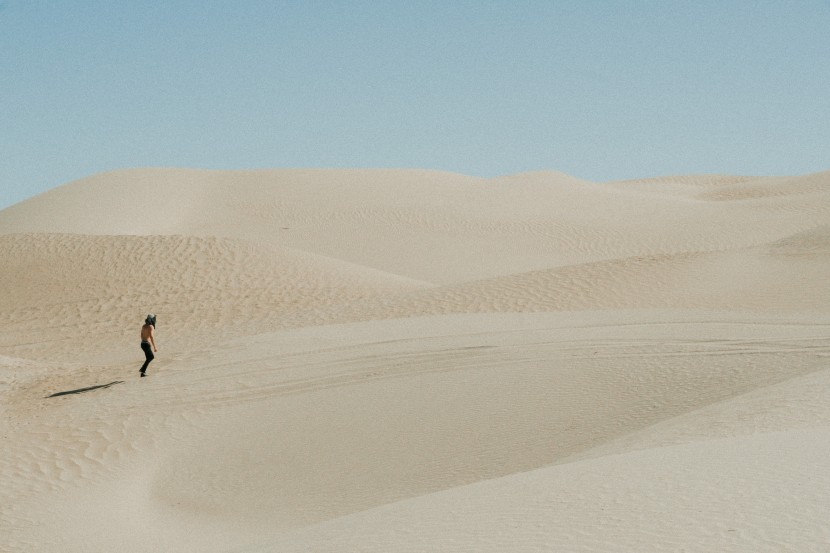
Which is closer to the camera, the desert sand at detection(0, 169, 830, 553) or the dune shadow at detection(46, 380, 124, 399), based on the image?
the desert sand at detection(0, 169, 830, 553)

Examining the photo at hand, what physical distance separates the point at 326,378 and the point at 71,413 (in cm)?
377

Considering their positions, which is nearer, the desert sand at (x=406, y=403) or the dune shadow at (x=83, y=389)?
the desert sand at (x=406, y=403)

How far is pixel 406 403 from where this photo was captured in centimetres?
1194

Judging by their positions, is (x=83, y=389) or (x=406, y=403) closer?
(x=406, y=403)

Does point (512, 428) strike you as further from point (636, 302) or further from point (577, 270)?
point (577, 270)

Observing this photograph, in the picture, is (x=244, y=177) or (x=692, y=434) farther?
(x=244, y=177)

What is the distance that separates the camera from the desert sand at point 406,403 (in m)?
5.67

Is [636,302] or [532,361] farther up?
[636,302]

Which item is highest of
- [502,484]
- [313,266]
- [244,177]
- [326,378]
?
[244,177]

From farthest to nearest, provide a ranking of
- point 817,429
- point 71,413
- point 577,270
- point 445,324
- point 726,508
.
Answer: point 577,270 → point 445,324 → point 71,413 → point 817,429 → point 726,508

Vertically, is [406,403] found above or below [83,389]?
below

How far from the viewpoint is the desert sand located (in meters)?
5.67

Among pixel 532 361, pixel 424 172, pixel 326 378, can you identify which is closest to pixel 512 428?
pixel 532 361

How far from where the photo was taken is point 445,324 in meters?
16.5
